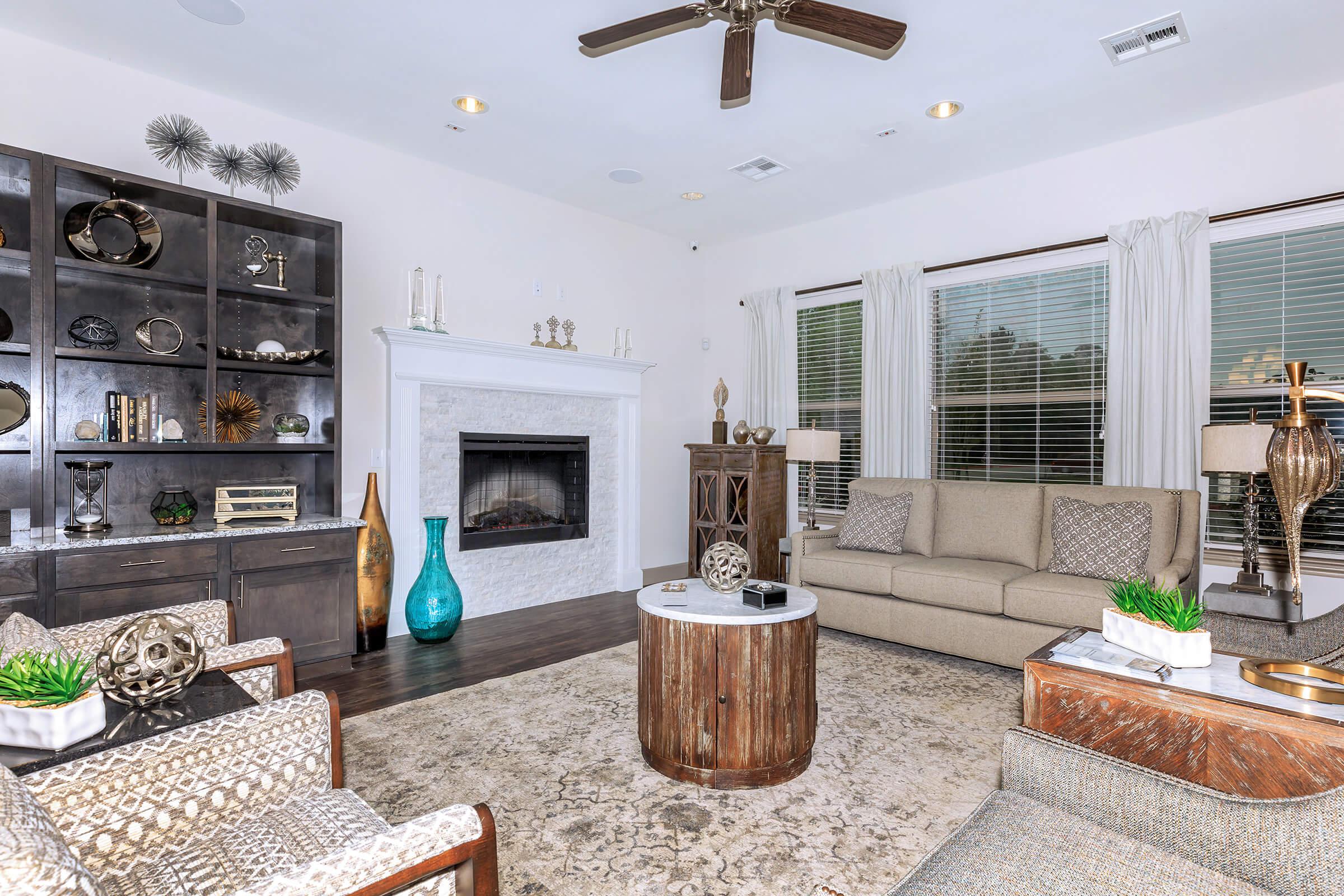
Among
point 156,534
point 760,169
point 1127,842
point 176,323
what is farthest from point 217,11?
point 1127,842

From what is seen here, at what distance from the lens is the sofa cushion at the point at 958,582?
359 centimetres

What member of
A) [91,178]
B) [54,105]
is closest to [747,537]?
[91,178]

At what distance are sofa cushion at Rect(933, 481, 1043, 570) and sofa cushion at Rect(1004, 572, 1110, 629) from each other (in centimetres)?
41

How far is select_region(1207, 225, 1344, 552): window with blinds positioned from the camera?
3.60 m

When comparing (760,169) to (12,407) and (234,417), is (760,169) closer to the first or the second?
(234,417)

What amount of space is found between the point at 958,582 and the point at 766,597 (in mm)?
1761

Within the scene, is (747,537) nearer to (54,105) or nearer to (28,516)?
(28,516)

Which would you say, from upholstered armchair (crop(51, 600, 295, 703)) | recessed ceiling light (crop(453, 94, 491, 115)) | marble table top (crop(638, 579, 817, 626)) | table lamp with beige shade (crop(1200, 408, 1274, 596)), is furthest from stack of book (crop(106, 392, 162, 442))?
table lamp with beige shade (crop(1200, 408, 1274, 596))

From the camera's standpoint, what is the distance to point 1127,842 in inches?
49.9

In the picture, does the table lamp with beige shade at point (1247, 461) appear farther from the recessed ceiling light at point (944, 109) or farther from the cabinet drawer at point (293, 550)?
the cabinet drawer at point (293, 550)

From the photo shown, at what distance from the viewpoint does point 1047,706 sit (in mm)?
1869

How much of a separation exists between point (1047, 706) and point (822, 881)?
30.3 inches

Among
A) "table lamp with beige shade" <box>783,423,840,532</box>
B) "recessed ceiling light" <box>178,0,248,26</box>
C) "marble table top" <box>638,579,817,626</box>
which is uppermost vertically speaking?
"recessed ceiling light" <box>178,0,248,26</box>

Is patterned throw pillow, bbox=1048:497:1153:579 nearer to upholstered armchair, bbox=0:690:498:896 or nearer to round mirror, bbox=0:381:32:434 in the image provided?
upholstered armchair, bbox=0:690:498:896
